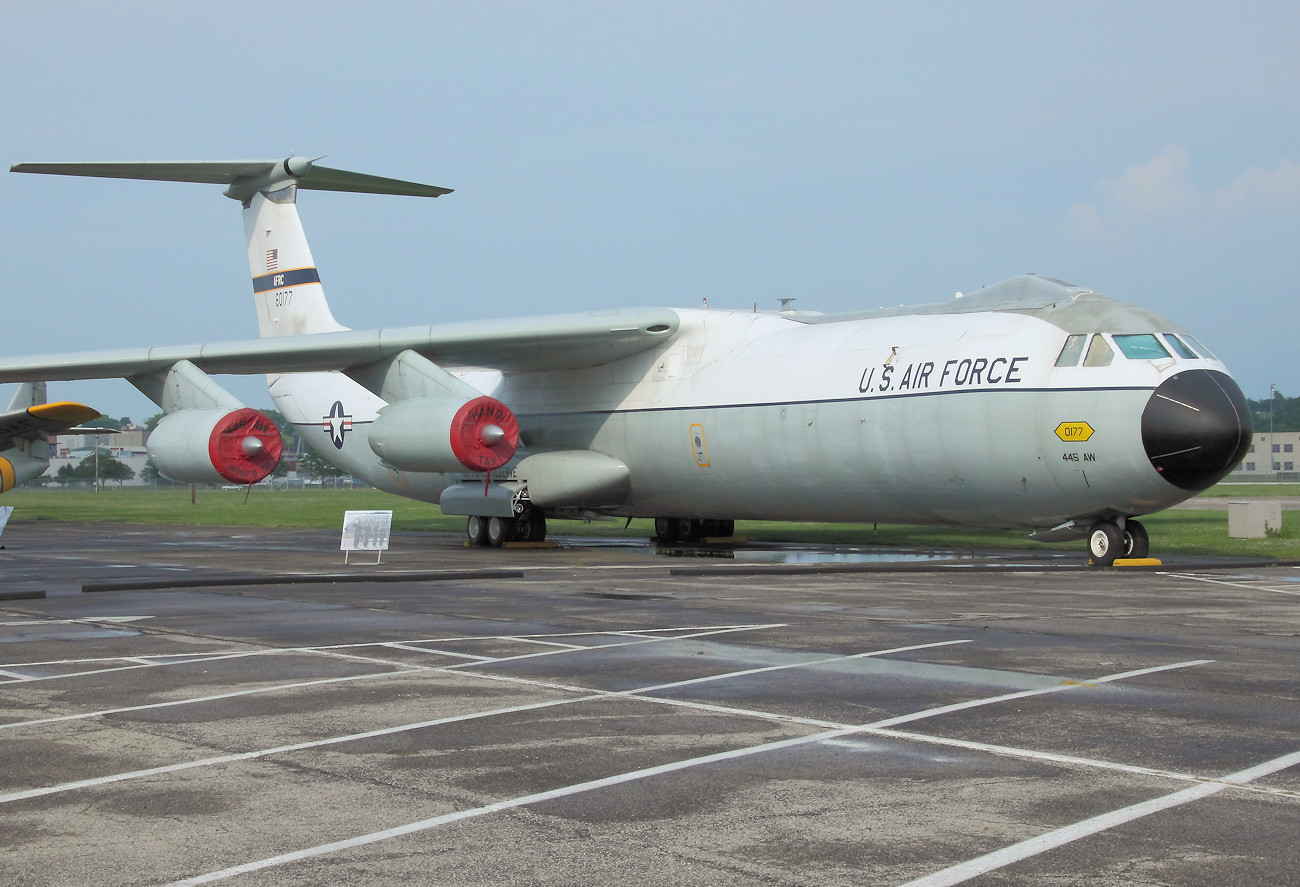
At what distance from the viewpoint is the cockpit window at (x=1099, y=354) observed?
58.9 ft

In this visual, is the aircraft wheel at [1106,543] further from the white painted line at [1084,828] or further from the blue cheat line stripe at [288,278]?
the blue cheat line stripe at [288,278]

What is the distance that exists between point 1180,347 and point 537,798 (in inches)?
586

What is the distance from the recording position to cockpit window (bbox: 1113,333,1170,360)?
58.6 feet

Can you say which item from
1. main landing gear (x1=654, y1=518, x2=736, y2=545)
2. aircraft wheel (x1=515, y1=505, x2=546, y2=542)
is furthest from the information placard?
main landing gear (x1=654, y1=518, x2=736, y2=545)

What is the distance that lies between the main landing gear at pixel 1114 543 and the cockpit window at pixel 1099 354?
98.2 inches

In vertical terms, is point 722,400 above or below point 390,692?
above

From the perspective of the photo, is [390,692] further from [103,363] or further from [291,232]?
[291,232]

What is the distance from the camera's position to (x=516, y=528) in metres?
26.4

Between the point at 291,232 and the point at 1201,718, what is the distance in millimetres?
26628

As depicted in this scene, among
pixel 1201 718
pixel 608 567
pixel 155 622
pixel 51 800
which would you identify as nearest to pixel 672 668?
pixel 1201 718

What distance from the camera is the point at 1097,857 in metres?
4.78

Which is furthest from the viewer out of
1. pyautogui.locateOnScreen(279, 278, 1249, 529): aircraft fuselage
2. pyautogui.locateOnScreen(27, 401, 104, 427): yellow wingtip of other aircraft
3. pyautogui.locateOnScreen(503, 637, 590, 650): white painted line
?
pyautogui.locateOnScreen(27, 401, 104, 427): yellow wingtip of other aircraft

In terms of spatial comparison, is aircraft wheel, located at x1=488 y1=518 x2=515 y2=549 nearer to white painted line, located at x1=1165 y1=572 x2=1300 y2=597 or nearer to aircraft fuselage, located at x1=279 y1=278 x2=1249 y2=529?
aircraft fuselage, located at x1=279 y1=278 x2=1249 y2=529

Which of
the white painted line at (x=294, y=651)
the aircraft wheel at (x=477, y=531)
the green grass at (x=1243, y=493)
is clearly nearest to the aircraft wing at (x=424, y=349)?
the aircraft wheel at (x=477, y=531)
